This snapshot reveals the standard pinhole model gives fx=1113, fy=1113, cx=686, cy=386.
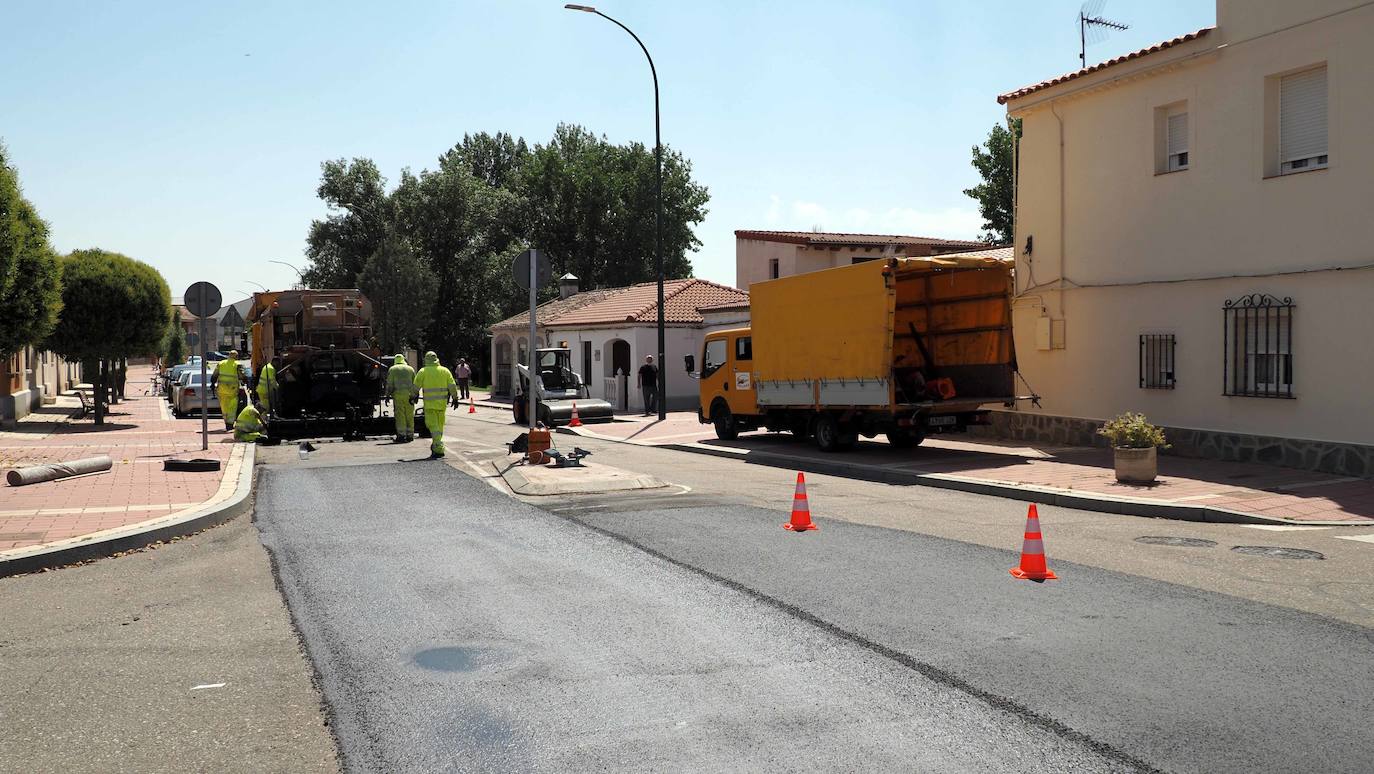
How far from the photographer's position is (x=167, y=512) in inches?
420

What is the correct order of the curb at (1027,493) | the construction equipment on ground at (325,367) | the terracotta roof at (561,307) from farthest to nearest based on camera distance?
the terracotta roof at (561,307)
the construction equipment on ground at (325,367)
the curb at (1027,493)

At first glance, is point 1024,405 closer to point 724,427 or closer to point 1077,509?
point 724,427

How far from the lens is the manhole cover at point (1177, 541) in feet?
31.2

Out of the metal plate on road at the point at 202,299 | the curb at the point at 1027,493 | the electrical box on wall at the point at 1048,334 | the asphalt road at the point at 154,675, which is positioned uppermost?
the metal plate on road at the point at 202,299

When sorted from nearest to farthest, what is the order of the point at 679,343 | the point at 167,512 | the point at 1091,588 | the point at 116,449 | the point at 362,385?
the point at 1091,588, the point at 167,512, the point at 116,449, the point at 362,385, the point at 679,343

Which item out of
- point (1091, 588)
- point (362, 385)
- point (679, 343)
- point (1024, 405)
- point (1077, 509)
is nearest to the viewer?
point (1091, 588)

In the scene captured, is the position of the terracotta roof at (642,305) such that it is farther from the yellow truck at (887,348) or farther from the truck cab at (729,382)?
the yellow truck at (887,348)

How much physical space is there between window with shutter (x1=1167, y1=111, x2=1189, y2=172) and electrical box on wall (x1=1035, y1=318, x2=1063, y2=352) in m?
→ 3.18

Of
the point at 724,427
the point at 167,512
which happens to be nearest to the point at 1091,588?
the point at 167,512

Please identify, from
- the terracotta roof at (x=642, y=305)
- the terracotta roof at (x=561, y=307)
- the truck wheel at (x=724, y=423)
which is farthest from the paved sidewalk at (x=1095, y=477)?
the terracotta roof at (x=561, y=307)

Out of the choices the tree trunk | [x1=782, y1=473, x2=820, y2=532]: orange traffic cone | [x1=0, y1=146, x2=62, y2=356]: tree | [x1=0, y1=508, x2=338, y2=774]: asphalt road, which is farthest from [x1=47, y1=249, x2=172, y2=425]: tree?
[x1=782, y1=473, x2=820, y2=532]: orange traffic cone

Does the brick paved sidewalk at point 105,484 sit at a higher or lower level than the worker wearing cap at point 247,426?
lower

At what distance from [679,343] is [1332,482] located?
22.9 m

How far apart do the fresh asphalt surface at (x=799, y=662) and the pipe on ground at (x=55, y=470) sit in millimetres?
5219
